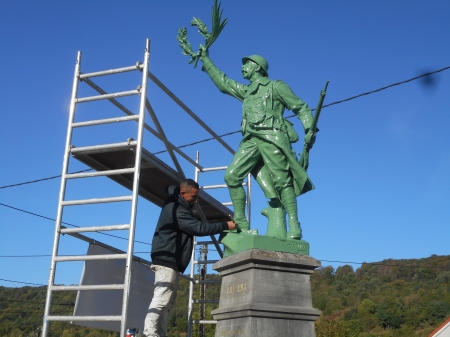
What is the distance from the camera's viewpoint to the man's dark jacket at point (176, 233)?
5656 mm

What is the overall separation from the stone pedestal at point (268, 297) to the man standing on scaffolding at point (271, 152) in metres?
0.47

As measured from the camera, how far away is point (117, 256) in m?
5.66

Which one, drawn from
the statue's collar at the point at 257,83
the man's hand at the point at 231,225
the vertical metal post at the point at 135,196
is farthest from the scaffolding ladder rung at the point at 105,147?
the statue's collar at the point at 257,83

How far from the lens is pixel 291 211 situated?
20.2ft

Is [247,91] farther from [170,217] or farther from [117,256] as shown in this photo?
[117,256]

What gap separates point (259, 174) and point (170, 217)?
1311mm

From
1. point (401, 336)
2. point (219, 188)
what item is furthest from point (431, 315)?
point (219, 188)

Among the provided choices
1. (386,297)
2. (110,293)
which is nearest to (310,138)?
(110,293)

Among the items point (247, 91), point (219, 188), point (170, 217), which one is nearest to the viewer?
point (170, 217)

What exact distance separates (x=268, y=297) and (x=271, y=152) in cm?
168

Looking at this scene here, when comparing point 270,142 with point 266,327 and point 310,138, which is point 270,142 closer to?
point 310,138

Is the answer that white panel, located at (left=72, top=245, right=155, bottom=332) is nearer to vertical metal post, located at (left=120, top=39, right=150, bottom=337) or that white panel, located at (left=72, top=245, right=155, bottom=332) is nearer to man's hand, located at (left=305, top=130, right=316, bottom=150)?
vertical metal post, located at (left=120, top=39, right=150, bottom=337)

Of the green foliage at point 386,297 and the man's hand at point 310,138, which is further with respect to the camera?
the green foliage at point 386,297

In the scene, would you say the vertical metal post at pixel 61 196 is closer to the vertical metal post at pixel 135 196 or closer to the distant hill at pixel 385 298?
the vertical metal post at pixel 135 196
